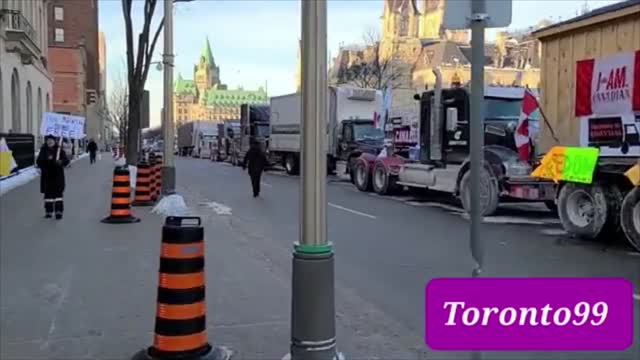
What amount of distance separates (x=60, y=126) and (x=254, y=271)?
1727 cm

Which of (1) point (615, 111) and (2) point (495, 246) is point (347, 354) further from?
(1) point (615, 111)

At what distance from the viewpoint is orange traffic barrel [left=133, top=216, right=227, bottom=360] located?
535cm

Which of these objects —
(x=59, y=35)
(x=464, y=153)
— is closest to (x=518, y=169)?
(x=464, y=153)

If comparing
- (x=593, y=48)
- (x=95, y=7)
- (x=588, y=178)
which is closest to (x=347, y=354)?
(x=588, y=178)

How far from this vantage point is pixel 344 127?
2909cm

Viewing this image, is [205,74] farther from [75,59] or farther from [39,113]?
[39,113]

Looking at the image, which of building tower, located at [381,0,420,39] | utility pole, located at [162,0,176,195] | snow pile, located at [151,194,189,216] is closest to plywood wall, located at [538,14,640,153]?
snow pile, located at [151,194,189,216]

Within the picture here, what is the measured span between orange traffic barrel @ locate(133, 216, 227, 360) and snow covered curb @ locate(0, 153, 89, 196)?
1815cm

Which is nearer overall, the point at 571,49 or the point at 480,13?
the point at 480,13

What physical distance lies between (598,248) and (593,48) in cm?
318

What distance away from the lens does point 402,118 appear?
24391mm

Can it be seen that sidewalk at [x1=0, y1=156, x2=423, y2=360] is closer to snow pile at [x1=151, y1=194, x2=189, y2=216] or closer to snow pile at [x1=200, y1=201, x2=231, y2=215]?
snow pile at [x1=151, y1=194, x2=189, y2=216]

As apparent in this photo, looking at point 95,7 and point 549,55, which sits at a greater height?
point 95,7

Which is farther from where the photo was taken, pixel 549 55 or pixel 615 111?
pixel 549 55
